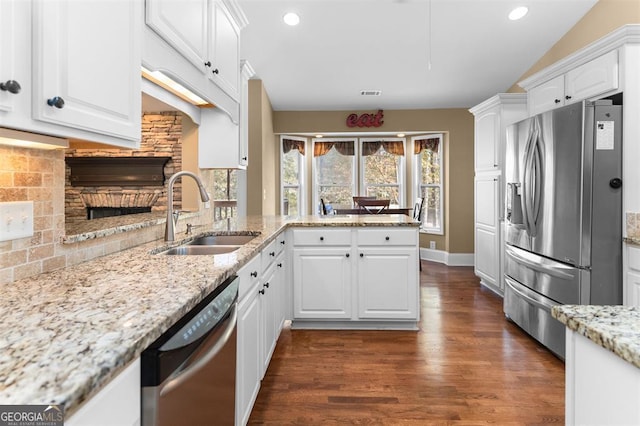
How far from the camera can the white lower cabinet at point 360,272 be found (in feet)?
10.8

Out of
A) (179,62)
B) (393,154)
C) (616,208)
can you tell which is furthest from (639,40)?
(393,154)

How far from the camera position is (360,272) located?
3301 mm

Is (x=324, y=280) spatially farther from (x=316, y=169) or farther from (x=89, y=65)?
(x=316, y=169)

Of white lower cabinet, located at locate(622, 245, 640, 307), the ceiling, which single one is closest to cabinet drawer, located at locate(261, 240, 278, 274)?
white lower cabinet, located at locate(622, 245, 640, 307)

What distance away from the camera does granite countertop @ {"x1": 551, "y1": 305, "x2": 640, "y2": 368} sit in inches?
28.7

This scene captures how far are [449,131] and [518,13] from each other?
2434 mm

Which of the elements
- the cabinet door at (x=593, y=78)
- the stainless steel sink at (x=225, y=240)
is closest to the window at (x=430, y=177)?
the cabinet door at (x=593, y=78)

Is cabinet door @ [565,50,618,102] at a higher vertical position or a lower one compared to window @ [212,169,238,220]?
higher

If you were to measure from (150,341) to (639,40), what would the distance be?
3312mm

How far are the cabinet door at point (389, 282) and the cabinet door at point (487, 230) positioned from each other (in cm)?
173

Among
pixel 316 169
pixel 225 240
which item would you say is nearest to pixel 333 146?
pixel 316 169

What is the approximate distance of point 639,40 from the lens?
103 inches

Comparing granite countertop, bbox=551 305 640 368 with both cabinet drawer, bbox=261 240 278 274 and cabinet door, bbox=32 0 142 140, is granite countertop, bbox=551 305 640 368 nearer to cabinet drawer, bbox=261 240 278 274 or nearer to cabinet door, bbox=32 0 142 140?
cabinet door, bbox=32 0 142 140

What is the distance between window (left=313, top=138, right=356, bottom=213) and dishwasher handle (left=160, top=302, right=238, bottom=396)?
5800mm
